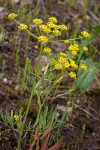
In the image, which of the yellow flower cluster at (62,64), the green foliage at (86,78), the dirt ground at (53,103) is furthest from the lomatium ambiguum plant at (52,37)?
the green foliage at (86,78)

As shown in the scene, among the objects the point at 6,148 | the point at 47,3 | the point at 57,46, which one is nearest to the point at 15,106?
the point at 6,148

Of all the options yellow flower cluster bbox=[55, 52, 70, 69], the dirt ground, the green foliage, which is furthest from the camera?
the green foliage

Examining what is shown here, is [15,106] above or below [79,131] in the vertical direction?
above

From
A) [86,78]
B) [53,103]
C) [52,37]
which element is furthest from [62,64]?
[86,78]

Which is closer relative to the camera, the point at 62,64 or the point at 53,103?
the point at 62,64

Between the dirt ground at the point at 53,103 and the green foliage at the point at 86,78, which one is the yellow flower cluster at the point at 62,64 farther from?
the green foliage at the point at 86,78

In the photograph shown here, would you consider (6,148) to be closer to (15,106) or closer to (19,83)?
(15,106)

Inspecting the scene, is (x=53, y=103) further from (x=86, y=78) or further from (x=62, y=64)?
(x=62, y=64)

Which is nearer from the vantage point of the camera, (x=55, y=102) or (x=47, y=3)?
(x=55, y=102)

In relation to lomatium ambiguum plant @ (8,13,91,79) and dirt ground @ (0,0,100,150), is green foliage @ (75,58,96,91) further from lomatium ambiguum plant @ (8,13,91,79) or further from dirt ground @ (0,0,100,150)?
A: lomatium ambiguum plant @ (8,13,91,79)

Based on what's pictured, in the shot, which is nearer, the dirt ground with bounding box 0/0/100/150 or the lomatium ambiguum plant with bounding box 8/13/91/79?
the lomatium ambiguum plant with bounding box 8/13/91/79

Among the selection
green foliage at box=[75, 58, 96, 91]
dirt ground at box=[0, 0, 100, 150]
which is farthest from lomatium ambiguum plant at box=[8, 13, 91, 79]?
green foliage at box=[75, 58, 96, 91]
